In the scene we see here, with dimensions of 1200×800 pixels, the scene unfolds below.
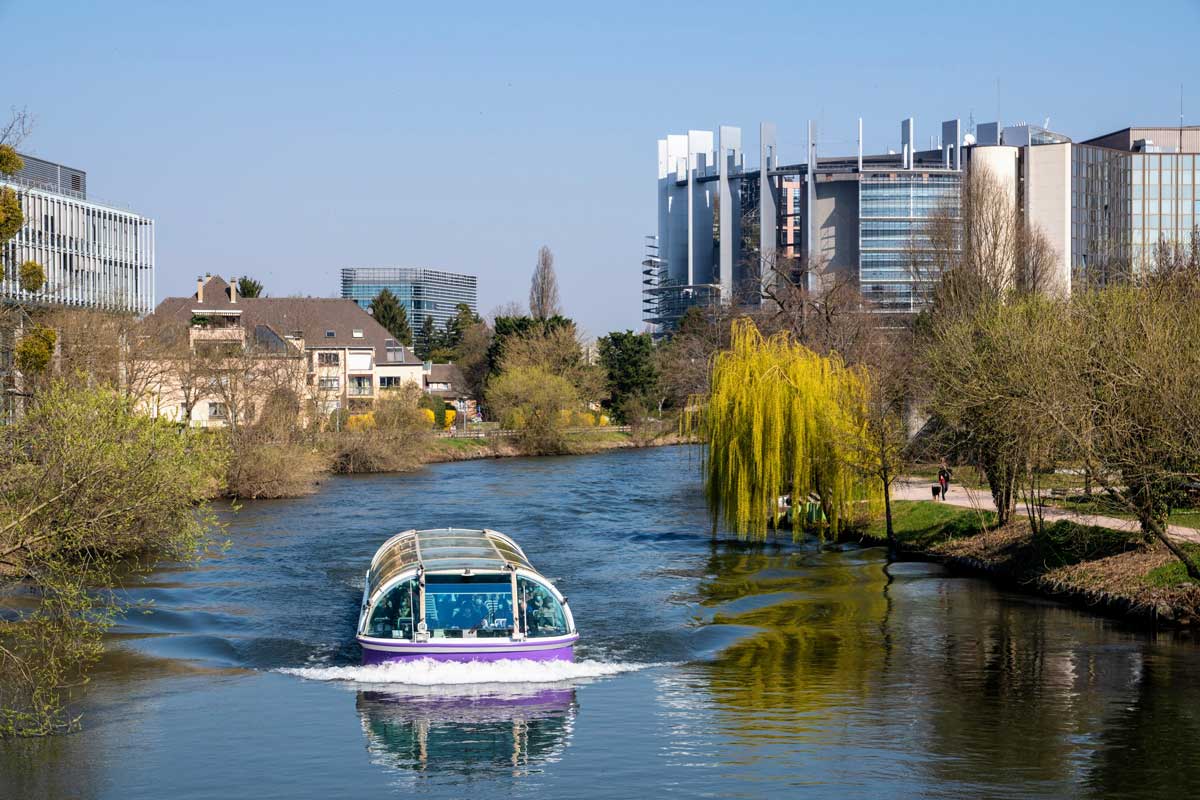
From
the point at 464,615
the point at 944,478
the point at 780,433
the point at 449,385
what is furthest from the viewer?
the point at 449,385

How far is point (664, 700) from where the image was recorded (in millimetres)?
22578

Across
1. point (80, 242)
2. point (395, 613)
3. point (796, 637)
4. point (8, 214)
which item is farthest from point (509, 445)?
point (8, 214)

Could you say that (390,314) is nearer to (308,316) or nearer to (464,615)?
(308,316)

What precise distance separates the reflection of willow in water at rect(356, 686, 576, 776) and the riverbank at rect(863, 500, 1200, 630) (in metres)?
14.0

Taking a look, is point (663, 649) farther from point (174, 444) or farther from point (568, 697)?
point (174, 444)

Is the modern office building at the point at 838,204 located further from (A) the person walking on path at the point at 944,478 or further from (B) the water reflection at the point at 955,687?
(B) the water reflection at the point at 955,687

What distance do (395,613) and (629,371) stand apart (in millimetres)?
89118

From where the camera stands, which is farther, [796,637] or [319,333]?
[319,333]

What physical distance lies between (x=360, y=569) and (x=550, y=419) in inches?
2020

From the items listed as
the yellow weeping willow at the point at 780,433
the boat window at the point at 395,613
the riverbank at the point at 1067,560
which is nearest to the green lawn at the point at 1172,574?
the riverbank at the point at 1067,560

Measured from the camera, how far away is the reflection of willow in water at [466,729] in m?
18.8

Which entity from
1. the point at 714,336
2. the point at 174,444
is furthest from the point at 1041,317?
the point at 714,336

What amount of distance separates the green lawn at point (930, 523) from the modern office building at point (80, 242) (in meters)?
38.4

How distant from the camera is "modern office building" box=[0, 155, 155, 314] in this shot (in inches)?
2702
